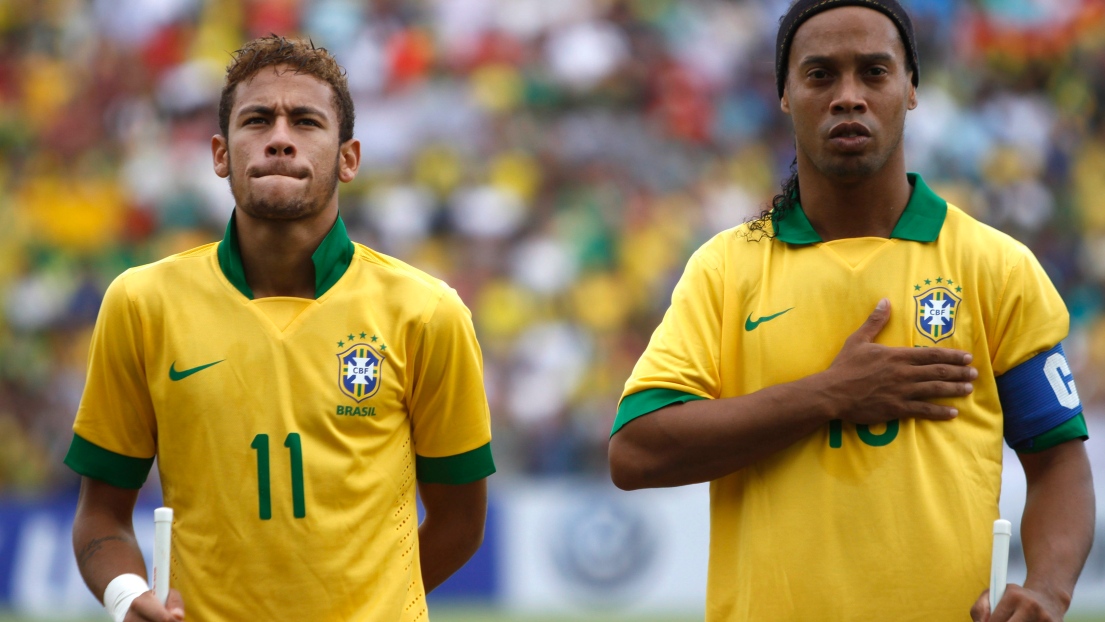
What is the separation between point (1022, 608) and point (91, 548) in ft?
7.04

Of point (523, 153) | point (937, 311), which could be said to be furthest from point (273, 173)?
point (523, 153)

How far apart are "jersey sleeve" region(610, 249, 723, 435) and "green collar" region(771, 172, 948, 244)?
20cm

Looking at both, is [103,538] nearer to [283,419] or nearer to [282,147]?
[283,419]

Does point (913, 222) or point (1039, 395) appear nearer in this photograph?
point (1039, 395)

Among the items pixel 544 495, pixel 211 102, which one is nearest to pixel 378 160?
pixel 211 102

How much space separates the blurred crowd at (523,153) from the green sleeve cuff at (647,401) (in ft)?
25.7

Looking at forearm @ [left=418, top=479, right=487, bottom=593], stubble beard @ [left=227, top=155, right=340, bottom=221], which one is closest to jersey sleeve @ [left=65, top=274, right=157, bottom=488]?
stubble beard @ [left=227, top=155, right=340, bottom=221]

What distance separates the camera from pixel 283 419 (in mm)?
3283

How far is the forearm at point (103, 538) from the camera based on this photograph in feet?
11.0

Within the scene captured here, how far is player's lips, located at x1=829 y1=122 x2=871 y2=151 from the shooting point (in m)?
3.18

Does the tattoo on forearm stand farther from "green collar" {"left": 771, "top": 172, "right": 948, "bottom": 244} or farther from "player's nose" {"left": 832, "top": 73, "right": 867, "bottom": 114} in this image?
"player's nose" {"left": 832, "top": 73, "right": 867, "bottom": 114}

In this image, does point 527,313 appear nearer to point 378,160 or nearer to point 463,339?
point 378,160

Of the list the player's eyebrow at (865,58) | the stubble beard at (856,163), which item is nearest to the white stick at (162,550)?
the stubble beard at (856,163)

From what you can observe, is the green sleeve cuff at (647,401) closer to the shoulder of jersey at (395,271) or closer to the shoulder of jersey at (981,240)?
the shoulder of jersey at (395,271)
